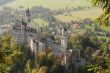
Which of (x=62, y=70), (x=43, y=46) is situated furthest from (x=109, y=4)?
(x=43, y=46)

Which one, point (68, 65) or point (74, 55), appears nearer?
point (68, 65)

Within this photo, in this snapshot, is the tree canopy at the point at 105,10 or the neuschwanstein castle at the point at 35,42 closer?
the tree canopy at the point at 105,10

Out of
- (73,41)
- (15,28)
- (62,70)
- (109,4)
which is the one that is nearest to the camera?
(109,4)

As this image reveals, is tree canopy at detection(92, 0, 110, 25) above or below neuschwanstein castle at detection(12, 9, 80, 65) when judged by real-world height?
above

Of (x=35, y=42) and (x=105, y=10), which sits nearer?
(x=105, y=10)

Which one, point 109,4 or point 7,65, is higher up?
point 109,4

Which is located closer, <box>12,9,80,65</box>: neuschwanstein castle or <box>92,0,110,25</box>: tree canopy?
<box>92,0,110,25</box>: tree canopy

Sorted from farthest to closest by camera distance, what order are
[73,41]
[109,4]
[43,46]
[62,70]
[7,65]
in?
[73,41] → [43,46] → [62,70] → [7,65] → [109,4]

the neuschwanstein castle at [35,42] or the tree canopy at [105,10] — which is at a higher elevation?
the tree canopy at [105,10]

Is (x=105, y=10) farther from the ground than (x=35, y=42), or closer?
farther from the ground

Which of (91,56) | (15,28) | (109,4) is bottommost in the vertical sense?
(91,56)

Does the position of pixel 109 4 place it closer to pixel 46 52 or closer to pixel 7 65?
pixel 7 65
